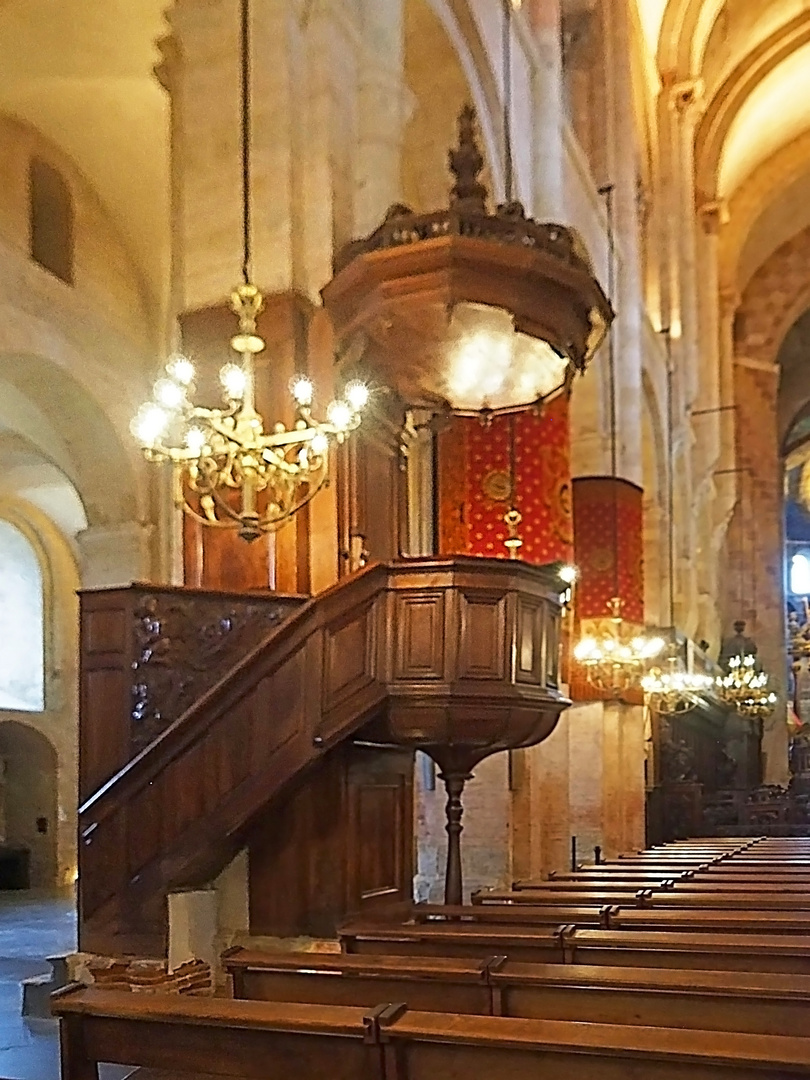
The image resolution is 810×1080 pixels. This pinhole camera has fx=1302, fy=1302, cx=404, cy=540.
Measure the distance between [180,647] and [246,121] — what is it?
10.9ft

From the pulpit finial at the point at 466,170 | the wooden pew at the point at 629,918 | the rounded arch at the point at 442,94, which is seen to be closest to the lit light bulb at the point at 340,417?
the pulpit finial at the point at 466,170

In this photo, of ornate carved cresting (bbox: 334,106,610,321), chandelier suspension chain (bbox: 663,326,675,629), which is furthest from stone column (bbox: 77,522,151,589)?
chandelier suspension chain (bbox: 663,326,675,629)

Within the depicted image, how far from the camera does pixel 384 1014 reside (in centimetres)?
309

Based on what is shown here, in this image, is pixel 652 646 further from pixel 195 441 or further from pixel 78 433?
pixel 195 441

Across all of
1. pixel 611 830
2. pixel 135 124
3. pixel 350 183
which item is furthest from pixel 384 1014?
pixel 611 830

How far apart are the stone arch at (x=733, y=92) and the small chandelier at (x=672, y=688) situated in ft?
33.0

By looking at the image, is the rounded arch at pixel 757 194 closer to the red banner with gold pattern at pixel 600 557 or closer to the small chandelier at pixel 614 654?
the red banner with gold pattern at pixel 600 557

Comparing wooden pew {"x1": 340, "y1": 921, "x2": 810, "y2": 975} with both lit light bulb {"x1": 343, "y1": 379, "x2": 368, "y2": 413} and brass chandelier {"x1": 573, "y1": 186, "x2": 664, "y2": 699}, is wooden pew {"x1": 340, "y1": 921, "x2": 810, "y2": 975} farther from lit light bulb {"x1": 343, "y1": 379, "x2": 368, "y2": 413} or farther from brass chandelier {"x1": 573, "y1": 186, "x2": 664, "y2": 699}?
brass chandelier {"x1": 573, "y1": 186, "x2": 664, "y2": 699}

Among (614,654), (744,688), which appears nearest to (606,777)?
(614,654)

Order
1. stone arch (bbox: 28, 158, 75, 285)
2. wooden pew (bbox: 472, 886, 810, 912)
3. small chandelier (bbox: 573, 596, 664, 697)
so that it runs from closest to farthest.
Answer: wooden pew (bbox: 472, 886, 810, 912) < stone arch (bbox: 28, 158, 75, 285) < small chandelier (bbox: 573, 596, 664, 697)

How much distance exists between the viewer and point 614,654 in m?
13.8

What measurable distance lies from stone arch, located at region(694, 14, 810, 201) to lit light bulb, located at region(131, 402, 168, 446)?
19.9m

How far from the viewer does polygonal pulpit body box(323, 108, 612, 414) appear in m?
7.62

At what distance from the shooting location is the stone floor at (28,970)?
480cm
